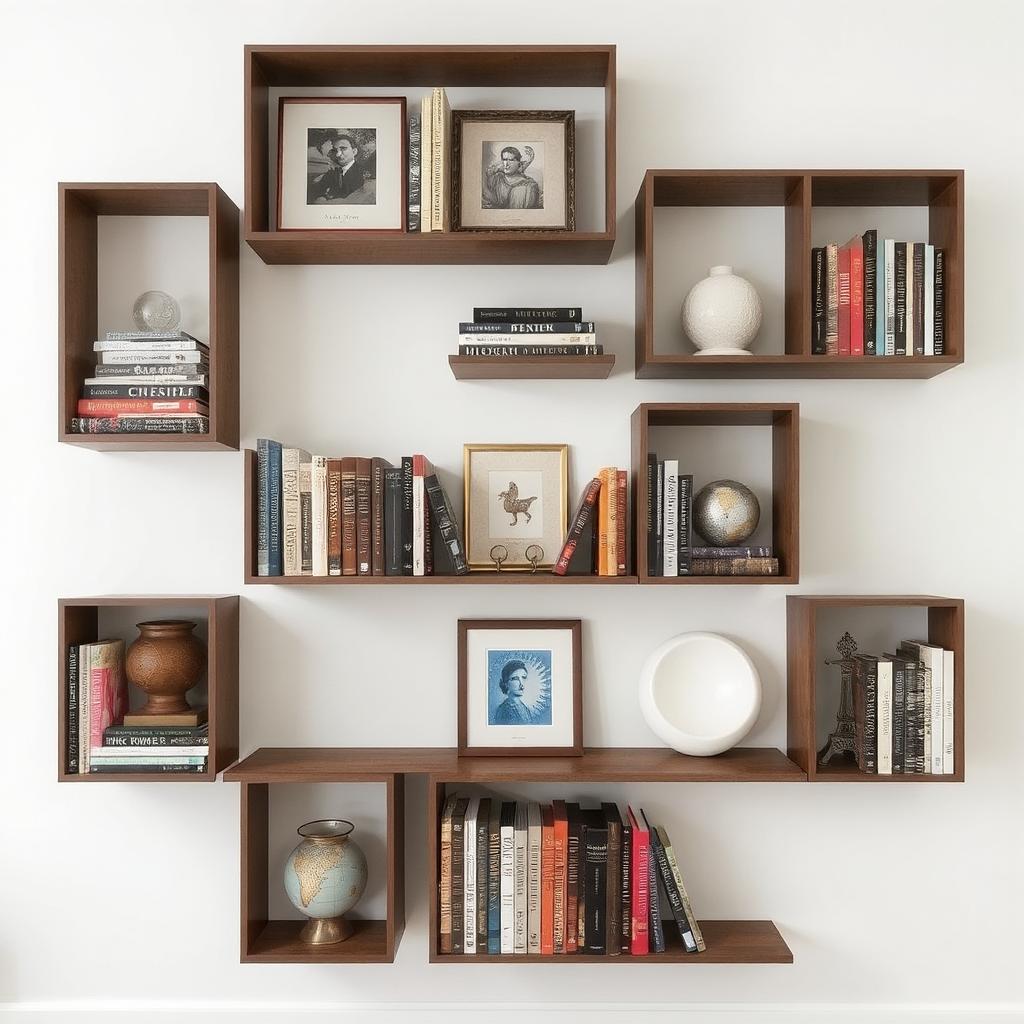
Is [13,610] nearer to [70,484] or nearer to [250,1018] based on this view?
[70,484]

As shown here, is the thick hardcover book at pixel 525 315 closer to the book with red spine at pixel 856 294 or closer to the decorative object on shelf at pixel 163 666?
the book with red spine at pixel 856 294

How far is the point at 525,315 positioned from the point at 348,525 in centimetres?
53

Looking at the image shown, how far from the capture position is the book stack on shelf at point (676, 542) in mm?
1669

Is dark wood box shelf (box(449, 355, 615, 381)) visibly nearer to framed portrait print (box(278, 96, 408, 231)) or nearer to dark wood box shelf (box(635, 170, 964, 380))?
dark wood box shelf (box(635, 170, 964, 380))

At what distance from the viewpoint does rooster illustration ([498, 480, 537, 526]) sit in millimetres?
1798

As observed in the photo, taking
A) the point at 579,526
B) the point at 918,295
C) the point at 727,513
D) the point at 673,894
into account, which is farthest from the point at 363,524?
the point at 918,295

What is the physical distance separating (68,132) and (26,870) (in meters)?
1.57

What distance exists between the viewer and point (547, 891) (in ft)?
5.48

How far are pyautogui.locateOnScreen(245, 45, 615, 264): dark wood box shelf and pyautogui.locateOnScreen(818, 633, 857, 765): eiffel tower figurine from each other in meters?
0.95

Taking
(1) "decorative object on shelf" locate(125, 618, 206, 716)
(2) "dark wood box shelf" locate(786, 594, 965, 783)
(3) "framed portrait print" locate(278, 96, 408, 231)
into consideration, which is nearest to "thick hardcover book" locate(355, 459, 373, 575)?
(1) "decorative object on shelf" locate(125, 618, 206, 716)

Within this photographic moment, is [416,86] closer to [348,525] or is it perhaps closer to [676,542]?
[348,525]

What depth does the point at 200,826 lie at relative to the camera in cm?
185

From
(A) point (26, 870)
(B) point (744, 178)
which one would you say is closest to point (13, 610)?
(A) point (26, 870)

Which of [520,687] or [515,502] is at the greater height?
[515,502]
